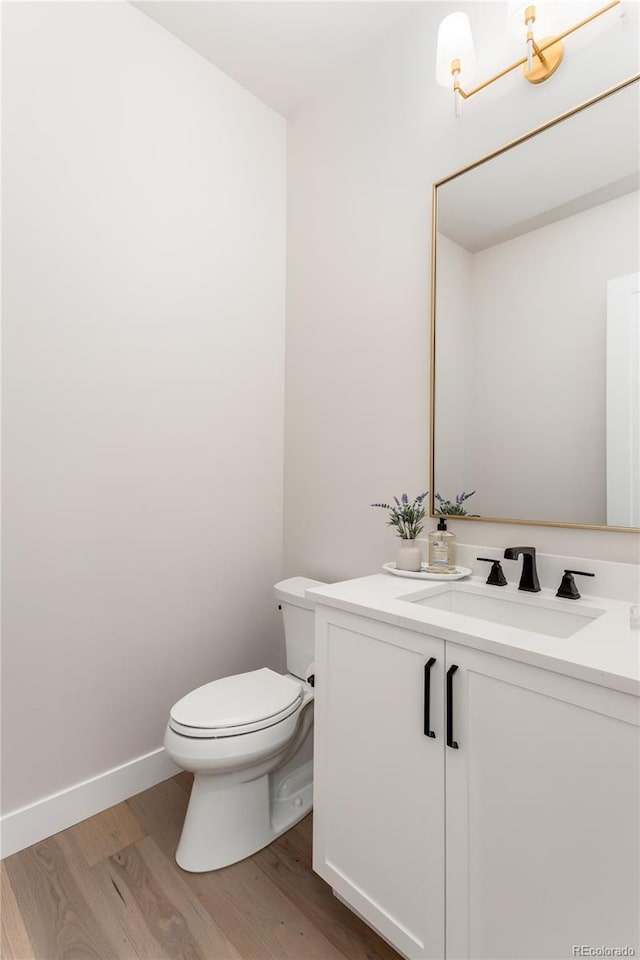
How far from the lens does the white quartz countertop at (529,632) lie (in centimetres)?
79

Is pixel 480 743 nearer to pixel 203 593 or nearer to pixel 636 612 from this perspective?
pixel 636 612

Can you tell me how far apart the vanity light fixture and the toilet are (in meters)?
1.97

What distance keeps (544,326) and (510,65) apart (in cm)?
80

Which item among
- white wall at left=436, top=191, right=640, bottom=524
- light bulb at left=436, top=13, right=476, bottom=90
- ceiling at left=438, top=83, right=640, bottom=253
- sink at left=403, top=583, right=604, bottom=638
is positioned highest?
light bulb at left=436, top=13, right=476, bottom=90

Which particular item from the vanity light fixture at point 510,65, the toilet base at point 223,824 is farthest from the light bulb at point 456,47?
the toilet base at point 223,824

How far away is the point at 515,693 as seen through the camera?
2.88 ft

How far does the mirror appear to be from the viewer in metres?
1.22

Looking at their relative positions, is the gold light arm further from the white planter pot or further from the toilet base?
the toilet base

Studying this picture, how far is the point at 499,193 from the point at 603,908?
1.71 m

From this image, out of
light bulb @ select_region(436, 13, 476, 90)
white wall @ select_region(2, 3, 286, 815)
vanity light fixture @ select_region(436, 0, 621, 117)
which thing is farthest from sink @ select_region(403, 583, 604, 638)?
light bulb @ select_region(436, 13, 476, 90)

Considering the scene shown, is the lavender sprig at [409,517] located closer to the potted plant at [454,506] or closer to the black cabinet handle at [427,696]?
the potted plant at [454,506]

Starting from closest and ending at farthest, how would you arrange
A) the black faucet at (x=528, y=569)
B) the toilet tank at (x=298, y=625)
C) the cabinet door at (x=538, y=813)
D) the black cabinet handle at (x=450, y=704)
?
the cabinet door at (x=538, y=813) < the black cabinet handle at (x=450, y=704) < the black faucet at (x=528, y=569) < the toilet tank at (x=298, y=625)

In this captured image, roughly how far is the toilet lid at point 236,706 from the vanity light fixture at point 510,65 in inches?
76.4

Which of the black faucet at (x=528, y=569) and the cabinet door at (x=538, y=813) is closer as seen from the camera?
the cabinet door at (x=538, y=813)
